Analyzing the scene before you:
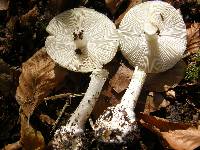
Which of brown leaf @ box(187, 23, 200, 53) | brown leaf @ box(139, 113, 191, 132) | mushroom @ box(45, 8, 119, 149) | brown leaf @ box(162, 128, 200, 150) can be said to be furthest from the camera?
brown leaf @ box(187, 23, 200, 53)

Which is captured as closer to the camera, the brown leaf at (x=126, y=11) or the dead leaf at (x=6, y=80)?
the dead leaf at (x=6, y=80)

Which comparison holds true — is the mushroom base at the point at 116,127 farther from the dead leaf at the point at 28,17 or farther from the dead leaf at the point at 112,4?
the dead leaf at the point at 28,17

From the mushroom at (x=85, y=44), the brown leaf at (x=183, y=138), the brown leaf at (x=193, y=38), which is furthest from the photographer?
the brown leaf at (x=193, y=38)

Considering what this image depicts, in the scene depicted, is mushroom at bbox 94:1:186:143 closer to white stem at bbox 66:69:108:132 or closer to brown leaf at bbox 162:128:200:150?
white stem at bbox 66:69:108:132

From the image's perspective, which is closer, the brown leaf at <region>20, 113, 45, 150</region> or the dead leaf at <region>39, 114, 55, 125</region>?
the brown leaf at <region>20, 113, 45, 150</region>

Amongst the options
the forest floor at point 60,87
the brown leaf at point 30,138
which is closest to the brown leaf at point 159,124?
the forest floor at point 60,87

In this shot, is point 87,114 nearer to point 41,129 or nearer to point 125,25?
point 41,129

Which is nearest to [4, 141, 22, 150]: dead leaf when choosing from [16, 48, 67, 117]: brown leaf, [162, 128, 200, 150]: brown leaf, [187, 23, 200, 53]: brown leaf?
[16, 48, 67, 117]: brown leaf
